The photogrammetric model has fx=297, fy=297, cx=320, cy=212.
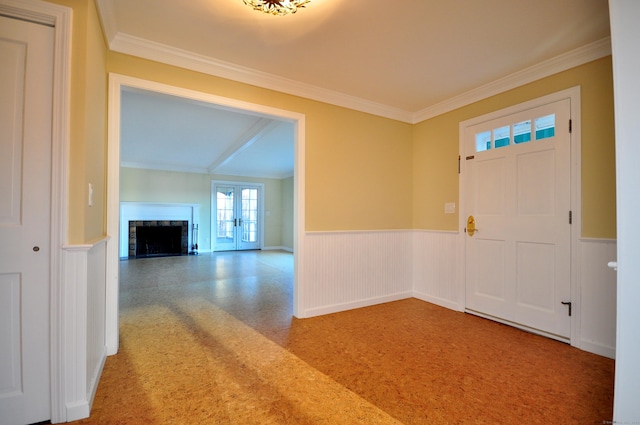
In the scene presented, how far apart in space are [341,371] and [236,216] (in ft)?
26.5

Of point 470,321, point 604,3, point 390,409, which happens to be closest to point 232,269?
point 470,321

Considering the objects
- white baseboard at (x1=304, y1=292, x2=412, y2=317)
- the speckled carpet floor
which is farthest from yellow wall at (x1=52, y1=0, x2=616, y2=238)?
the speckled carpet floor

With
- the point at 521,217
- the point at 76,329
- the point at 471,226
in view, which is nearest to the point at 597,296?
the point at 521,217

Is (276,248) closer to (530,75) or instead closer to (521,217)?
(521,217)

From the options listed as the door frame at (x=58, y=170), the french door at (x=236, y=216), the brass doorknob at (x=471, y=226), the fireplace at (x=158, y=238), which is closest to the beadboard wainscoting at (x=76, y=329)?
the door frame at (x=58, y=170)

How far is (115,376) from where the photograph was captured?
2.03m

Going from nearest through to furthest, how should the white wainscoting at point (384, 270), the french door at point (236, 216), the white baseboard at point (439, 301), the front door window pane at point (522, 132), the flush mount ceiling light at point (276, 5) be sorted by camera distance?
1. the flush mount ceiling light at point (276, 5)
2. the front door window pane at point (522, 132)
3. the white wainscoting at point (384, 270)
4. the white baseboard at point (439, 301)
5. the french door at point (236, 216)

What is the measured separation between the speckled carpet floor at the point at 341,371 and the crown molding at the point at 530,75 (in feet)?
8.01

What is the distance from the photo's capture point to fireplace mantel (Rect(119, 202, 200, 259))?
7.89 m

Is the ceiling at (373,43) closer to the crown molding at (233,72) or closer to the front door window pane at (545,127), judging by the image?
the crown molding at (233,72)

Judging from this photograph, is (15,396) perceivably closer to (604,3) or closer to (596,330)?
(596,330)

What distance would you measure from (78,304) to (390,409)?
72.0 inches

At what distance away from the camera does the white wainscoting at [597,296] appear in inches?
92.4

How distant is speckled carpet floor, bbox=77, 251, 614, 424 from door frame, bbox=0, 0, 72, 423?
330 millimetres
